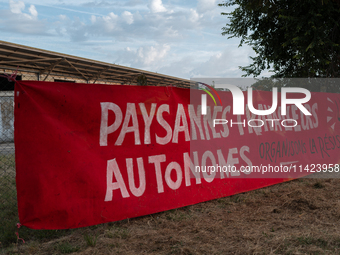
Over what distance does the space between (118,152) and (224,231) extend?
172 cm

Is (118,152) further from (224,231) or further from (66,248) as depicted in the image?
(224,231)

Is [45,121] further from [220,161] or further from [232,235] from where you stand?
[220,161]

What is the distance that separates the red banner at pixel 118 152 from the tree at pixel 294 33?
26.5 ft

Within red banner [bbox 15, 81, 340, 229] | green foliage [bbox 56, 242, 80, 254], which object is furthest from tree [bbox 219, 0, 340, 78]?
green foliage [bbox 56, 242, 80, 254]

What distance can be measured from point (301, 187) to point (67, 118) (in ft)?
15.0

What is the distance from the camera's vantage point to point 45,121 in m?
3.36

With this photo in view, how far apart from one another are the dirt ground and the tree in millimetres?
8923

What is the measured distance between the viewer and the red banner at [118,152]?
10.8 feet

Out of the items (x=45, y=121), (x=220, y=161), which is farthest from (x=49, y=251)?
(x=220, y=161)

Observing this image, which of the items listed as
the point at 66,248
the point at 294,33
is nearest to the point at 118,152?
the point at 66,248

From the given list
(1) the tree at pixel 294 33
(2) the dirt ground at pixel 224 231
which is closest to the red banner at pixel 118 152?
(2) the dirt ground at pixel 224 231

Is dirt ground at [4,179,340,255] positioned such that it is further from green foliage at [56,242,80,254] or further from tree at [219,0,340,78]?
tree at [219,0,340,78]

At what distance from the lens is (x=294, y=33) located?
1380 centimetres

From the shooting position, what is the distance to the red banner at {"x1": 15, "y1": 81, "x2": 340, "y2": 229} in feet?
10.8
